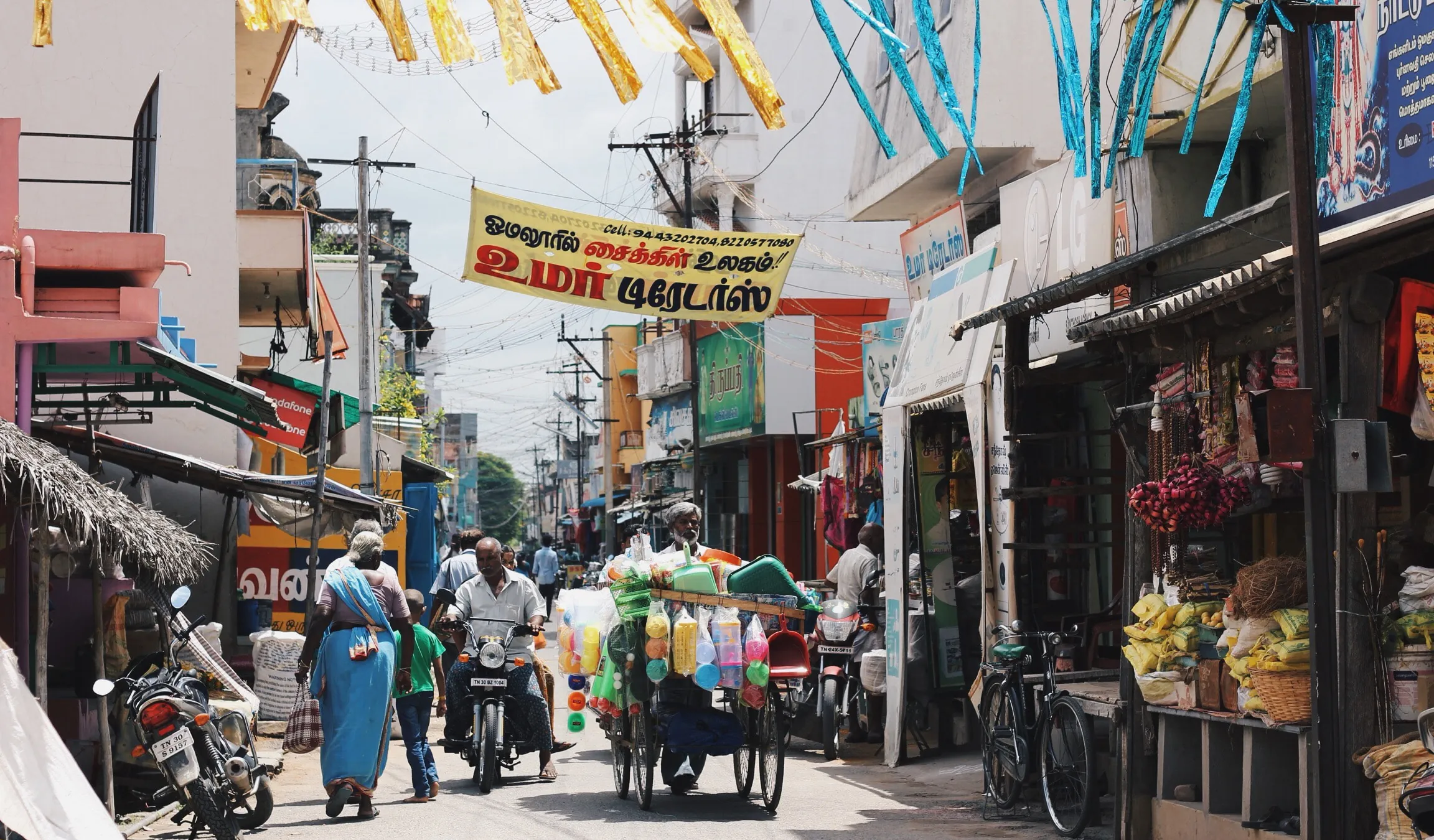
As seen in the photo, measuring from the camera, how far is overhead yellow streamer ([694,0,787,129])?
604cm

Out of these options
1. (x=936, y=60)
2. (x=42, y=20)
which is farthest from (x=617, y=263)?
(x=42, y=20)

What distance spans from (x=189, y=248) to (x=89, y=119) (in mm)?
2331

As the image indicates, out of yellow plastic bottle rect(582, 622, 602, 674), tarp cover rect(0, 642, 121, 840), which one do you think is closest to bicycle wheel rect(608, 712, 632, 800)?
yellow plastic bottle rect(582, 622, 602, 674)

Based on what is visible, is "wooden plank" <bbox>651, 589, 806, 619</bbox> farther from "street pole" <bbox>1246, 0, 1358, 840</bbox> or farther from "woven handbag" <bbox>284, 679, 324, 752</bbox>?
"street pole" <bbox>1246, 0, 1358, 840</bbox>

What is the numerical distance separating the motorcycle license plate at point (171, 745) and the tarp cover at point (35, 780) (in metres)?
1.16

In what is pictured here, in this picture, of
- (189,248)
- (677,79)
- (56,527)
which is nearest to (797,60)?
(677,79)

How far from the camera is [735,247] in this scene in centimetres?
1650

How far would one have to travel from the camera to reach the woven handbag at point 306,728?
11.0 m

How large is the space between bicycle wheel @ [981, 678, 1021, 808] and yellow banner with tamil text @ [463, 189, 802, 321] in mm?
5481

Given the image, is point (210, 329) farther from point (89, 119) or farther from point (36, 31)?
point (36, 31)

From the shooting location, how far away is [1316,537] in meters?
7.77

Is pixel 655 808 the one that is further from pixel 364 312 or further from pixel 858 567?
pixel 364 312

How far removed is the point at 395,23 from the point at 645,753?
6222 millimetres

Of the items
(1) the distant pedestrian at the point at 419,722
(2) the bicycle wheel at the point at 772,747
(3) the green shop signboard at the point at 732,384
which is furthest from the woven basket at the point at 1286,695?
(3) the green shop signboard at the point at 732,384
